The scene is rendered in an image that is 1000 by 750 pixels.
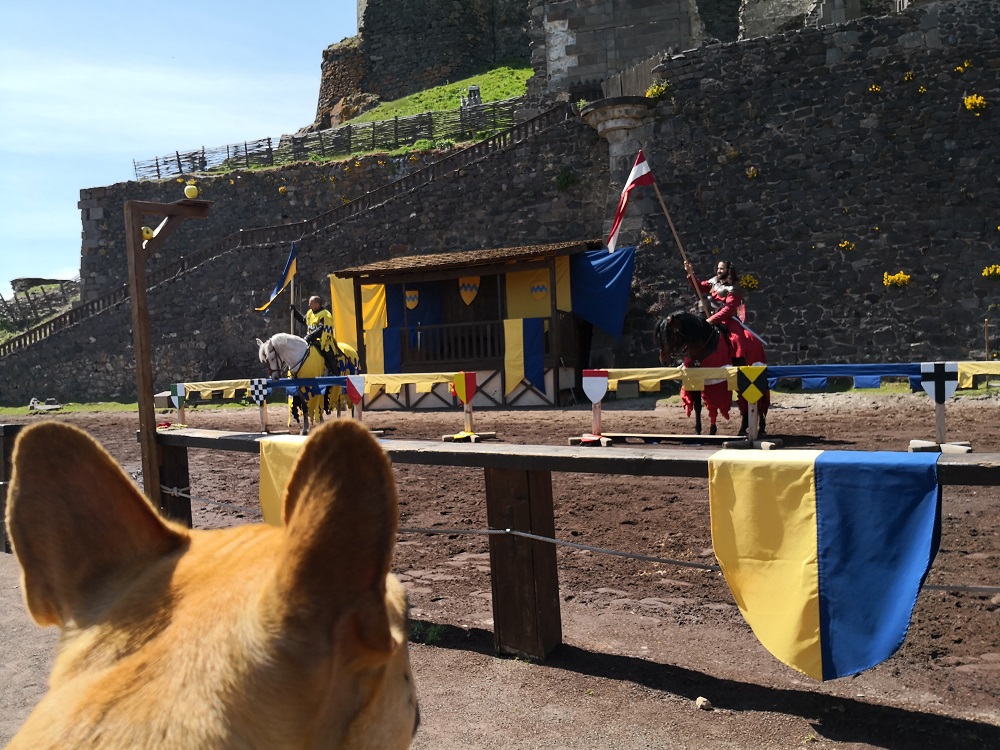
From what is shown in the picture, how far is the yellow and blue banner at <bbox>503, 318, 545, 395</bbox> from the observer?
19531 mm

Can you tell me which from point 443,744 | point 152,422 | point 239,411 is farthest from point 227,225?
point 443,744

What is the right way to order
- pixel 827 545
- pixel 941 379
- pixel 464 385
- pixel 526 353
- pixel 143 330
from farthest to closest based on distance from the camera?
pixel 526 353
pixel 464 385
pixel 941 379
pixel 143 330
pixel 827 545

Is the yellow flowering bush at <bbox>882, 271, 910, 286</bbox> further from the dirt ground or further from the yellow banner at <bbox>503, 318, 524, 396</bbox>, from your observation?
the dirt ground

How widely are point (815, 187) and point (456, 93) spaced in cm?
2676

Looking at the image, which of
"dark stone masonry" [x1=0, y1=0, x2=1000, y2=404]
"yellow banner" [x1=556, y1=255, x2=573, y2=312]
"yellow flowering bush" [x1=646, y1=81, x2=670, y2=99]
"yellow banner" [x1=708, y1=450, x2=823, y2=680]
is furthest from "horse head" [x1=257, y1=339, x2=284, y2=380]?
"yellow flowering bush" [x1=646, y1=81, x2=670, y2=99]

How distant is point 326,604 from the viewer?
2.90 ft

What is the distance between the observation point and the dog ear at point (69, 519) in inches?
46.3

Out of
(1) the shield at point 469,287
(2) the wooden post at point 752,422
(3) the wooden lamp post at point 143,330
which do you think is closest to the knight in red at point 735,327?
(2) the wooden post at point 752,422

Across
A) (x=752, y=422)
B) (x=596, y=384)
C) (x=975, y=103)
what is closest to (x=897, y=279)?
(x=975, y=103)

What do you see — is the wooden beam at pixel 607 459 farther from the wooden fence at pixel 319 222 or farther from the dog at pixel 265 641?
the wooden fence at pixel 319 222

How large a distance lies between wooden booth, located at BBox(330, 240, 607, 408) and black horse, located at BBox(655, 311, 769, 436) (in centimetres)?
834

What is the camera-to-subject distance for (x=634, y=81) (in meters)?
21.7

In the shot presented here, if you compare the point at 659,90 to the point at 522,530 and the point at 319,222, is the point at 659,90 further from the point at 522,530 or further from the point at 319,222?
the point at 522,530

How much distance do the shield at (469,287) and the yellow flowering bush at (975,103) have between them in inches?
447
